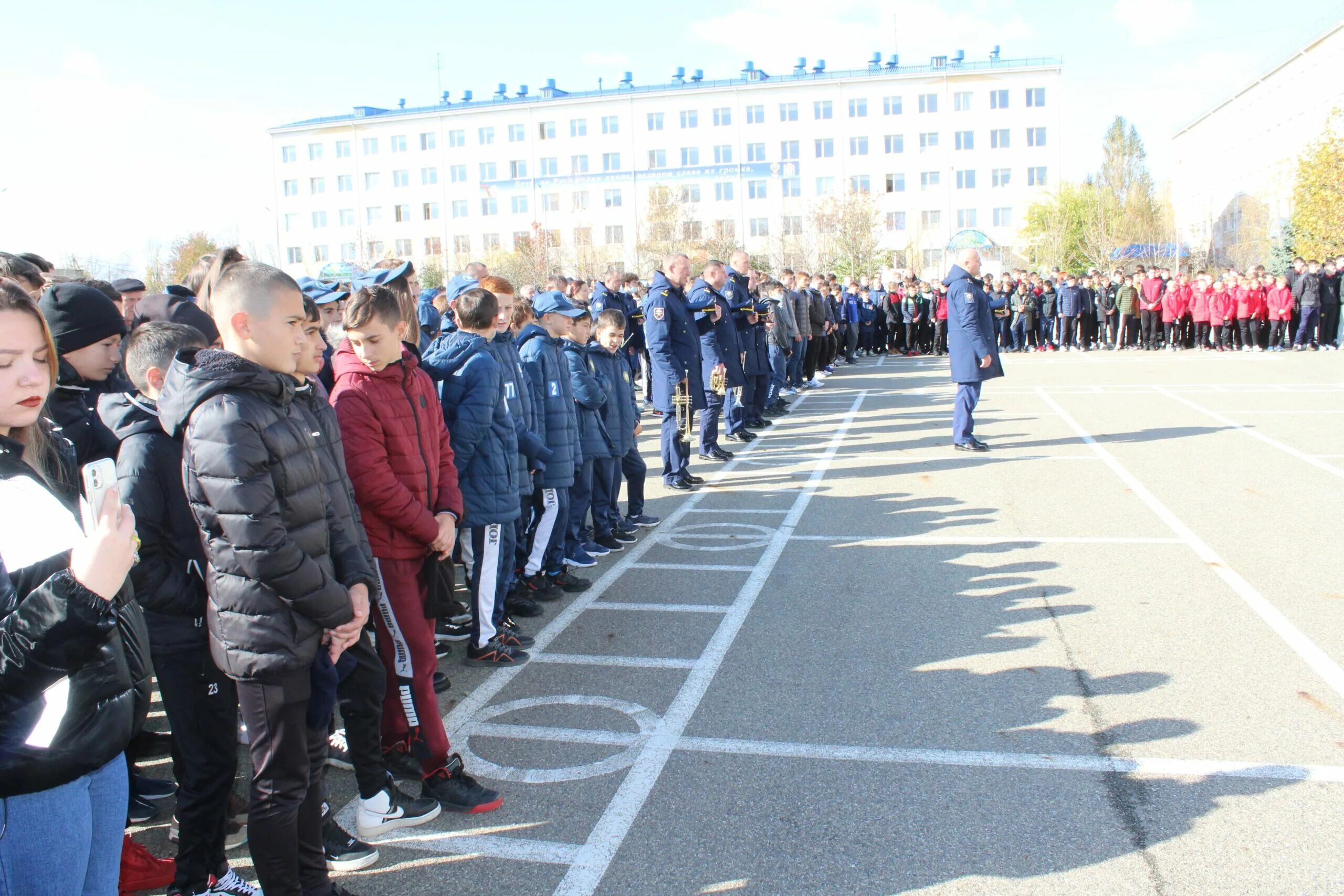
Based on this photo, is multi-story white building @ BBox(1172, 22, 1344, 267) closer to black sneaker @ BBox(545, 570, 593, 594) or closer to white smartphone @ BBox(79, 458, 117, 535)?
black sneaker @ BBox(545, 570, 593, 594)

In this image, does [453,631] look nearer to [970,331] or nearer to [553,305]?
[553,305]

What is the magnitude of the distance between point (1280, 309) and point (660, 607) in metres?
23.9

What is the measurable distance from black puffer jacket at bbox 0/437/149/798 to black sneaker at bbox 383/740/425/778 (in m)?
2.11

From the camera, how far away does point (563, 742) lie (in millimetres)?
4387

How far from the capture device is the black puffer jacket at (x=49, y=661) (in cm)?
195

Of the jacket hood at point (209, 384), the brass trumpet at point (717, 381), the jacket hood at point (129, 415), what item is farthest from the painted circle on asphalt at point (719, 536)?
the jacket hood at point (209, 384)

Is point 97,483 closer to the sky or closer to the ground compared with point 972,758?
closer to the sky

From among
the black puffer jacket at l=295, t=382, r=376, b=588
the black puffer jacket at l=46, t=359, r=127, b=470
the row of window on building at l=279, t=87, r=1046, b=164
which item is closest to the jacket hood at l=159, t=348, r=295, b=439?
the black puffer jacket at l=295, t=382, r=376, b=588

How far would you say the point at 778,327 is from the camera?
1769 centimetres

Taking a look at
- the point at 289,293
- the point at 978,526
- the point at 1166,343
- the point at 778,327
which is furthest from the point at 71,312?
the point at 1166,343

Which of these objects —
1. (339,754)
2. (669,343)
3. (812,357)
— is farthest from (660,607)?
(812,357)

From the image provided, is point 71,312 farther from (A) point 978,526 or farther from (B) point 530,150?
(B) point 530,150

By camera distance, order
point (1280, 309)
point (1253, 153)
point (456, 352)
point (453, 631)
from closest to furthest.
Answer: point (456, 352), point (453, 631), point (1280, 309), point (1253, 153)

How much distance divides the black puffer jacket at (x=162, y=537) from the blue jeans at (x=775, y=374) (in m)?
12.9
